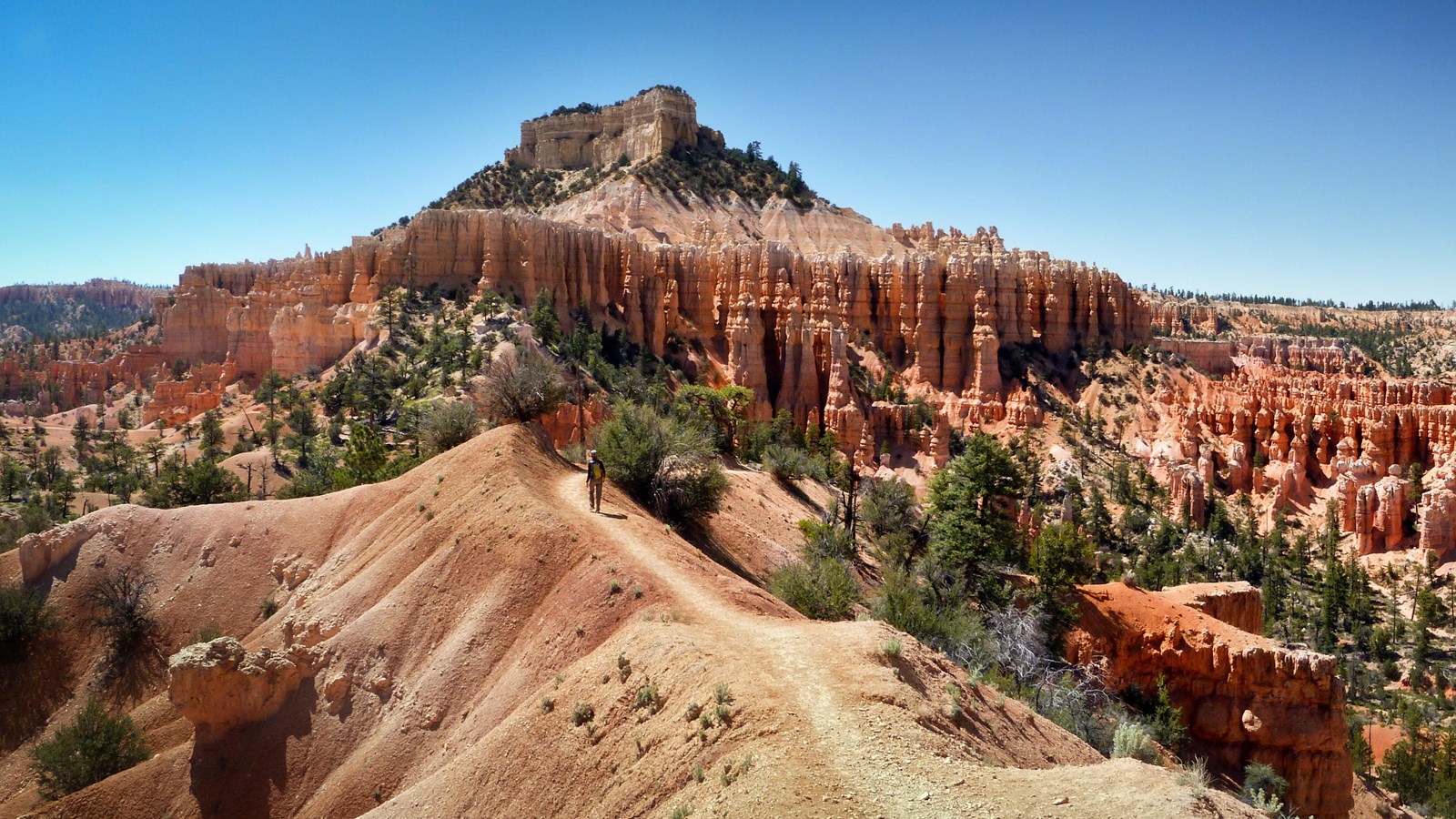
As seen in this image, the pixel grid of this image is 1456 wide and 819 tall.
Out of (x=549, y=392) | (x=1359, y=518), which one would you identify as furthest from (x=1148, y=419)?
(x=549, y=392)

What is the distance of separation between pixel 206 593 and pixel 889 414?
4389 centimetres

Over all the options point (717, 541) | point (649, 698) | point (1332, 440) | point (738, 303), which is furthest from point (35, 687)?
point (1332, 440)

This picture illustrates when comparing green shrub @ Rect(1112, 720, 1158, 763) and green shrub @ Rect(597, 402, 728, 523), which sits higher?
green shrub @ Rect(597, 402, 728, 523)

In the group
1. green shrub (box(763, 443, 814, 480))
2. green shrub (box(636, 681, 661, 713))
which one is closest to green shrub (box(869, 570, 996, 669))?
green shrub (box(636, 681, 661, 713))

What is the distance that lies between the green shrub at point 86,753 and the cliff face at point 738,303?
3858cm

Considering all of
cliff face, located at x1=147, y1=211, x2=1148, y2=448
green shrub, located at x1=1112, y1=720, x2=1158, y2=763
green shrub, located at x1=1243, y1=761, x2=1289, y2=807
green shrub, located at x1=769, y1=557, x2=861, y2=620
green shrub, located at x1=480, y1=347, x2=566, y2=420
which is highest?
cliff face, located at x1=147, y1=211, x2=1148, y2=448

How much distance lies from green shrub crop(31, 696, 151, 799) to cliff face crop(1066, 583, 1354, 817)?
816 inches

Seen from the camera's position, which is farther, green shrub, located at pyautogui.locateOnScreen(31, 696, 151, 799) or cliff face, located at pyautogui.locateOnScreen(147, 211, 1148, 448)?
cliff face, located at pyautogui.locateOnScreen(147, 211, 1148, 448)

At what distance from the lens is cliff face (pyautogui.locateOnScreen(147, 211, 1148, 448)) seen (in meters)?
57.3

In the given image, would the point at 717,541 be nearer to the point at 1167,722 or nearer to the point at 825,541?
the point at 825,541

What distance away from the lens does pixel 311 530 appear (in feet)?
70.7

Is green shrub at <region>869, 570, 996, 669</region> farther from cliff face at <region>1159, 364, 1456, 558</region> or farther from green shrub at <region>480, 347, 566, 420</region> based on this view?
cliff face at <region>1159, 364, 1456, 558</region>

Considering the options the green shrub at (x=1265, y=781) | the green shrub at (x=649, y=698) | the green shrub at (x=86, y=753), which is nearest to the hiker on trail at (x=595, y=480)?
the green shrub at (x=649, y=698)

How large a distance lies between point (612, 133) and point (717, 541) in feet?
270
